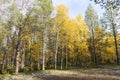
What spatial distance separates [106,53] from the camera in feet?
187

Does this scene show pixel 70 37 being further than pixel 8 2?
Yes

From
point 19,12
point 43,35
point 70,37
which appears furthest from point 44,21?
point 70,37

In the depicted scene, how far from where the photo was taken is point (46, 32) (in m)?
34.8

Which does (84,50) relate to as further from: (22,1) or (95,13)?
(22,1)

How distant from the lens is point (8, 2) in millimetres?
27906

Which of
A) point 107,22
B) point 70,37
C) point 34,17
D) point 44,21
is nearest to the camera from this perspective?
point 34,17

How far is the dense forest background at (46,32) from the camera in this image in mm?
27297

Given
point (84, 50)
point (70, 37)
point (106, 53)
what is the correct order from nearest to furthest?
point (70, 37) → point (84, 50) → point (106, 53)

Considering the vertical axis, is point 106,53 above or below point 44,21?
below

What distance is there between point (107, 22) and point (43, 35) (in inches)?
738

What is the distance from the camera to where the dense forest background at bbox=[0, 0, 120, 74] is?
27297 millimetres

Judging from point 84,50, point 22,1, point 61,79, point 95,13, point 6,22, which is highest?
point 95,13

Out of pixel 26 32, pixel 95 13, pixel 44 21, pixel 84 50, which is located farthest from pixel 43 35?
pixel 95 13

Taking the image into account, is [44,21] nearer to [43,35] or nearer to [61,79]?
[43,35]
